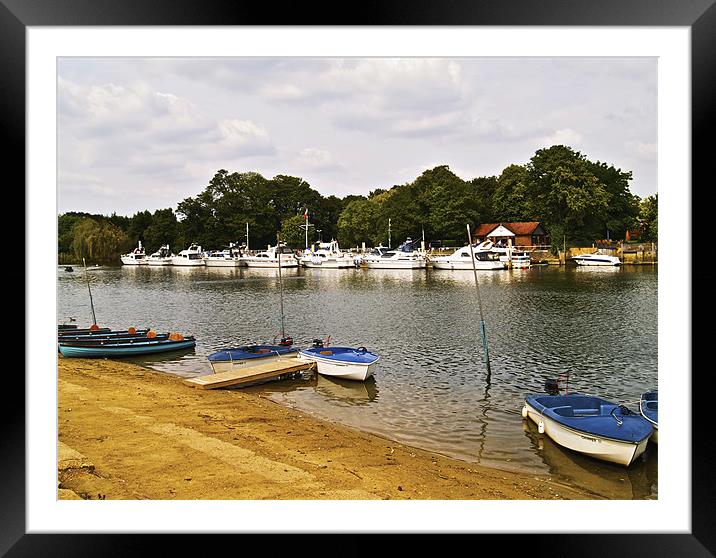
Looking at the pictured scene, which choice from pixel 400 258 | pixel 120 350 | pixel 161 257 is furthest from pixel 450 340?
pixel 161 257

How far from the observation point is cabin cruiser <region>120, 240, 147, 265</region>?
32656 mm

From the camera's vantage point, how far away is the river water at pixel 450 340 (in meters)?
5.74

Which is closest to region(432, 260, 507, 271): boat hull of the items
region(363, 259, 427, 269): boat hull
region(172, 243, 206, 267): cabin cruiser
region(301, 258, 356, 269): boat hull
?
region(363, 259, 427, 269): boat hull

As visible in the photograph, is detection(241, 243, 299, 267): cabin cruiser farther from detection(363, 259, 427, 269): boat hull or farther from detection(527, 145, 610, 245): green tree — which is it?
detection(527, 145, 610, 245): green tree

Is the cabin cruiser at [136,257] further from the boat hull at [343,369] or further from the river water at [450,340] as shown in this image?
the boat hull at [343,369]

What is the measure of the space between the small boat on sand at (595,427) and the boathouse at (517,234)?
21010 mm

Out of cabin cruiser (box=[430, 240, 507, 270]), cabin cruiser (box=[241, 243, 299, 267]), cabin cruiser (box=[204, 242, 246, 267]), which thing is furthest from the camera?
cabin cruiser (box=[204, 242, 246, 267])

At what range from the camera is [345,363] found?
7.96 metres

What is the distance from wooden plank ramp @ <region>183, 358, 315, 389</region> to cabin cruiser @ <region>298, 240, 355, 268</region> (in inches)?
964

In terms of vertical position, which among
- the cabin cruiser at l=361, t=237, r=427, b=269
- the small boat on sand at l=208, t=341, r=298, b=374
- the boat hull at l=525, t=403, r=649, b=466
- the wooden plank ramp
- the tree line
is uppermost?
the tree line

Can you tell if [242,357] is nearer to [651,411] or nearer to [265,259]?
[651,411]

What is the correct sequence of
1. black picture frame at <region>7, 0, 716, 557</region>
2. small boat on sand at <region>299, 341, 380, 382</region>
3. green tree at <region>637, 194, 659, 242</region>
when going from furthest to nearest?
green tree at <region>637, 194, 659, 242</region>, small boat on sand at <region>299, 341, 380, 382</region>, black picture frame at <region>7, 0, 716, 557</region>
